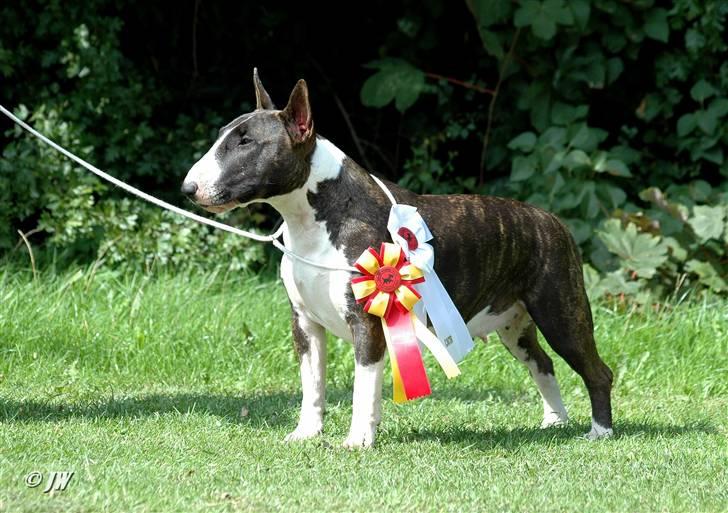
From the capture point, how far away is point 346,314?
16.7 feet

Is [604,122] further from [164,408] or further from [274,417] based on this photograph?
[164,408]

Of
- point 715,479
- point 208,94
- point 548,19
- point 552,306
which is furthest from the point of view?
point 208,94

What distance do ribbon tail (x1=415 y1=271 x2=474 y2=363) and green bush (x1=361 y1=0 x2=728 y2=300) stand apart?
9.86 feet

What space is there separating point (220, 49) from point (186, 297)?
10.4ft

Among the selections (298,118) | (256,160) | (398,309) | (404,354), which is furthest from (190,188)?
(404,354)

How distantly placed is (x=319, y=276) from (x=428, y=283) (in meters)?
0.48

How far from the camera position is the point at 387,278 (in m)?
5.02

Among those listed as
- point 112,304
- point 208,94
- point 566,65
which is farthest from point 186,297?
point 566,65

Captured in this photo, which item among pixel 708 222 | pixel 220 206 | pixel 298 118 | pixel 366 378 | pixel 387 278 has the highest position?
pixel 298 118

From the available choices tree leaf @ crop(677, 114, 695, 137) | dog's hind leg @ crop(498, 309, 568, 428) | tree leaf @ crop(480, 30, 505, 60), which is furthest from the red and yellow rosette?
tree leaf @ crop(677, 114, 695, 137)

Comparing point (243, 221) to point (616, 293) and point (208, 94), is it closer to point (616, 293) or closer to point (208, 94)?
point (208, 94)

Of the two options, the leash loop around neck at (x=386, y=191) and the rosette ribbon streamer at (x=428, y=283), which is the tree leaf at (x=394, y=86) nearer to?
the leash loop around neck at (x=386, y=191)

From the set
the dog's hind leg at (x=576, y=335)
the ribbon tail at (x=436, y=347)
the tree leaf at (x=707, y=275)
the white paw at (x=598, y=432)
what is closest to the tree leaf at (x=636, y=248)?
the tree leaf at (x=707, y=275)

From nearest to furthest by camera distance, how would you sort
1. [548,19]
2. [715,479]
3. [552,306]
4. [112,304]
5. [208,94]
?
[715,479]
[552,306]
[112,304]
[548,19]
[208,94]
